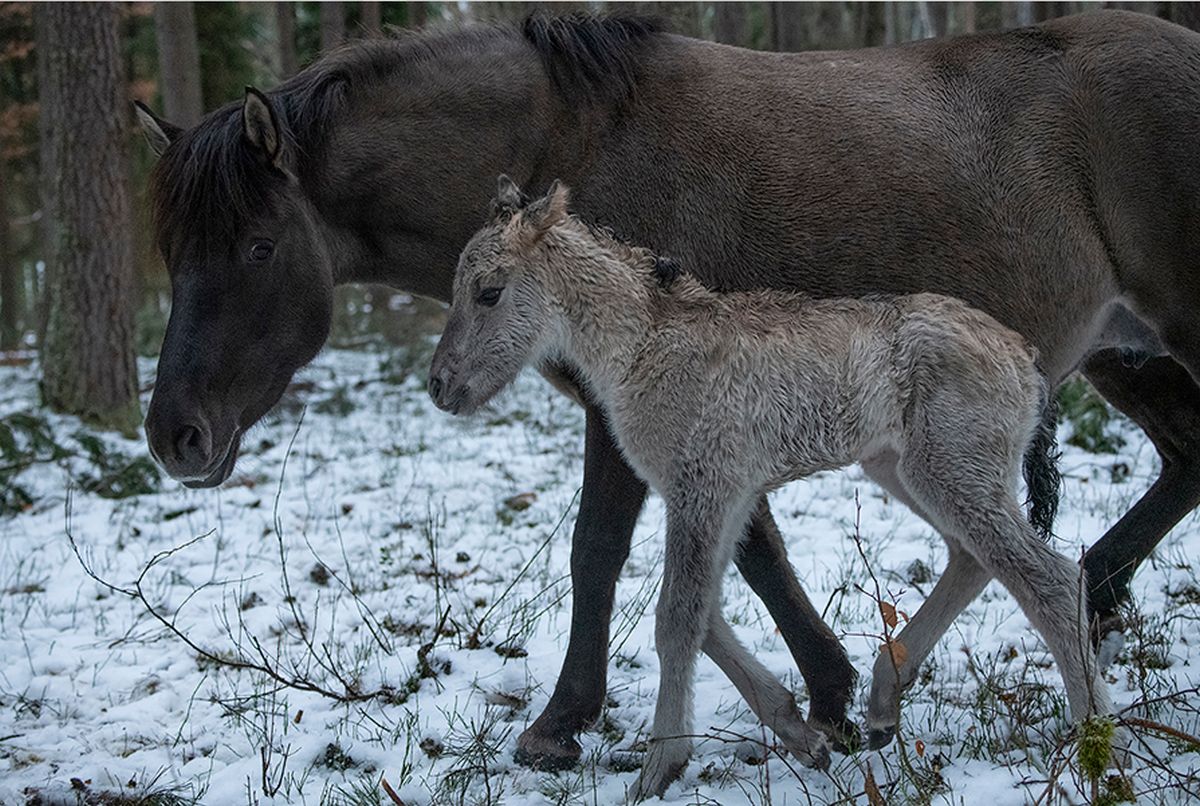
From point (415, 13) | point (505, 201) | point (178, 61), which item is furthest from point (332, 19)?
point (505, 201)

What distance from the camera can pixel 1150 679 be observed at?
443 centimetres

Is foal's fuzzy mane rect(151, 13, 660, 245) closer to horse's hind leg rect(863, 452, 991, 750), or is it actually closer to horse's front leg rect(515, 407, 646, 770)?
horse's front leg rect(515, 407, 646, 770)

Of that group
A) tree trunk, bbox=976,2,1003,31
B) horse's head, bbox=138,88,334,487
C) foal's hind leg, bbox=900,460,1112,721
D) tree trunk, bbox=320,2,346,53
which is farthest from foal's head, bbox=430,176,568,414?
tree trunk, bbox=976,2,1003,31

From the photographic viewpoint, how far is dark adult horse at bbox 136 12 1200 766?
421 cm

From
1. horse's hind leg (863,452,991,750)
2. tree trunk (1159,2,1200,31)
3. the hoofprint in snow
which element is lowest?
the hoofprint in snow

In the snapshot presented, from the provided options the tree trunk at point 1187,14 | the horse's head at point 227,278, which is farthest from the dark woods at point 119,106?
the horse's head at point 227,278

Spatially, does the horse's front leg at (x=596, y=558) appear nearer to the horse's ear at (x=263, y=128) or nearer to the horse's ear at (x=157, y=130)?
the horse's ear at (x=263, y=128)

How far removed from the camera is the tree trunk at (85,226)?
33.2 ft

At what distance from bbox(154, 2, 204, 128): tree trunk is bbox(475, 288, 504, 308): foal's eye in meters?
11.3

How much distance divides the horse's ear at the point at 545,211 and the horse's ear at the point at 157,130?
1.43 meters

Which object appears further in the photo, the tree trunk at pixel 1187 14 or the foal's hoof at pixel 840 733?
the tree trunk at pixel 1187 14

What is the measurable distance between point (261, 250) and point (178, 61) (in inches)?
453

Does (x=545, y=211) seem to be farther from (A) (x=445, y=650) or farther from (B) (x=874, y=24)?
(B) (x=874, y=24)

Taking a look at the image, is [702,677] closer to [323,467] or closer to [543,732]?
[543,732]
